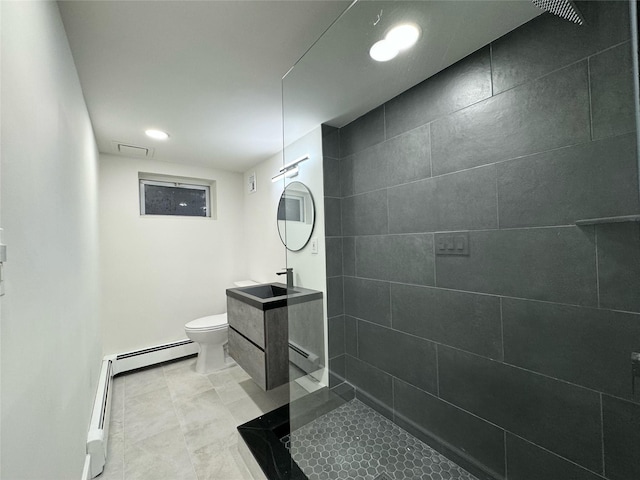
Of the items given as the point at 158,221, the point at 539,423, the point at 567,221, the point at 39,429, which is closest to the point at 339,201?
the point at 567,221

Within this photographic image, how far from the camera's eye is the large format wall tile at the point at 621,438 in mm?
899

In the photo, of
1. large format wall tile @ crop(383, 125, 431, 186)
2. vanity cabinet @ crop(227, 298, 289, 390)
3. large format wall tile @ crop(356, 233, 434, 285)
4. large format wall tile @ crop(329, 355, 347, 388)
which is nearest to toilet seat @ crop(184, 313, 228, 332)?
vanity cabinet @ crop(227, 298, 289, 390)

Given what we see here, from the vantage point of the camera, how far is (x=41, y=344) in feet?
2.55

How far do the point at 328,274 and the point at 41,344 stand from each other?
1482mm

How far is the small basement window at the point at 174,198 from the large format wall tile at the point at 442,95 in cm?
245

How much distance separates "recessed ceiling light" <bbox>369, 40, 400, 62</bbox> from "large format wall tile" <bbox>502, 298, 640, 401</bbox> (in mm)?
1399

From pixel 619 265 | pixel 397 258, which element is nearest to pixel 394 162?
pixel 397 258

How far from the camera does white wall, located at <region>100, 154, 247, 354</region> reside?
100 inches

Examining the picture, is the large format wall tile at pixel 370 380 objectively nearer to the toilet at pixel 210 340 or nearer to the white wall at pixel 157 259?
the toilet at pixel 210 340

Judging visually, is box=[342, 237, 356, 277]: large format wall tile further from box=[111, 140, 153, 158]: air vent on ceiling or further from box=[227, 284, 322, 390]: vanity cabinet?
box=[111, 140, 153, 158]: air vent on ceiling

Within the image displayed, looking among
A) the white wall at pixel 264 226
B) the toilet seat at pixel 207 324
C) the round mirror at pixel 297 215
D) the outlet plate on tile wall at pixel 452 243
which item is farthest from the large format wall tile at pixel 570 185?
the toilet seat at pixel 207 324

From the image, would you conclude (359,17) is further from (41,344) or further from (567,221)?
(41,344)

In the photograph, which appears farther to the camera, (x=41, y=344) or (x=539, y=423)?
(x=539, y=423)

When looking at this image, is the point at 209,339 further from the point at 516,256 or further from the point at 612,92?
the point at 612,92
